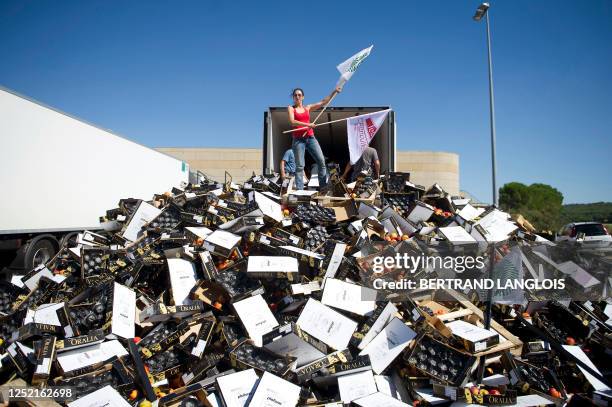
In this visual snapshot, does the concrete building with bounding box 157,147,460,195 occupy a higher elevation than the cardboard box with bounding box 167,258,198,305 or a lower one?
higher

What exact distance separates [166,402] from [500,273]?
4.05 m

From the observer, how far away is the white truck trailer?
6230 mm

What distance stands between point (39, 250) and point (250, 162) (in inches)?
1059

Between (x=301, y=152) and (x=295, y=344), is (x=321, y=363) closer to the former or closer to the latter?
(x=295, y=344)

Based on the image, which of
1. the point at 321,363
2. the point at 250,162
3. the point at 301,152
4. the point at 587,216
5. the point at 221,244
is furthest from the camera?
the point at 587,216

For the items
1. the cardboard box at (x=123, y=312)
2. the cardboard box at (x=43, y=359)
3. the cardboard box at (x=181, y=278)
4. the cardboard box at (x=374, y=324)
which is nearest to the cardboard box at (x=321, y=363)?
the cardboard box at (x=374, y=324)

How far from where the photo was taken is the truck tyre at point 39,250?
6580mm

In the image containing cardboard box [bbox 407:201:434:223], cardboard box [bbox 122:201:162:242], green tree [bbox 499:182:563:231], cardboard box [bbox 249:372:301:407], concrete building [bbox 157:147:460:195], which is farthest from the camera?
green tree [bbox 499:182:563:231]

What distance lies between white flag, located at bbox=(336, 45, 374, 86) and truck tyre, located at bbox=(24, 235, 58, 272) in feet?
21.4

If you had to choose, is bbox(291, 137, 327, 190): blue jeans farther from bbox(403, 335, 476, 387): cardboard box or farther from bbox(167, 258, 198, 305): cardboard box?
bbox(403, 335, 476, 387): cardboard box

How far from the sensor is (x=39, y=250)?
22.7ft

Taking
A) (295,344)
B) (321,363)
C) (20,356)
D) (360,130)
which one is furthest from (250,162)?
(321,363)

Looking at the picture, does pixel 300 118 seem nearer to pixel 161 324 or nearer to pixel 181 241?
pixel 181 241

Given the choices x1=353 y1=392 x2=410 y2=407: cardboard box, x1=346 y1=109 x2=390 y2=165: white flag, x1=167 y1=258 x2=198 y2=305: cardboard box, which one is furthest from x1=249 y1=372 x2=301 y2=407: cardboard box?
x1=346 y1=109 x2=390 y2=165: white flag
